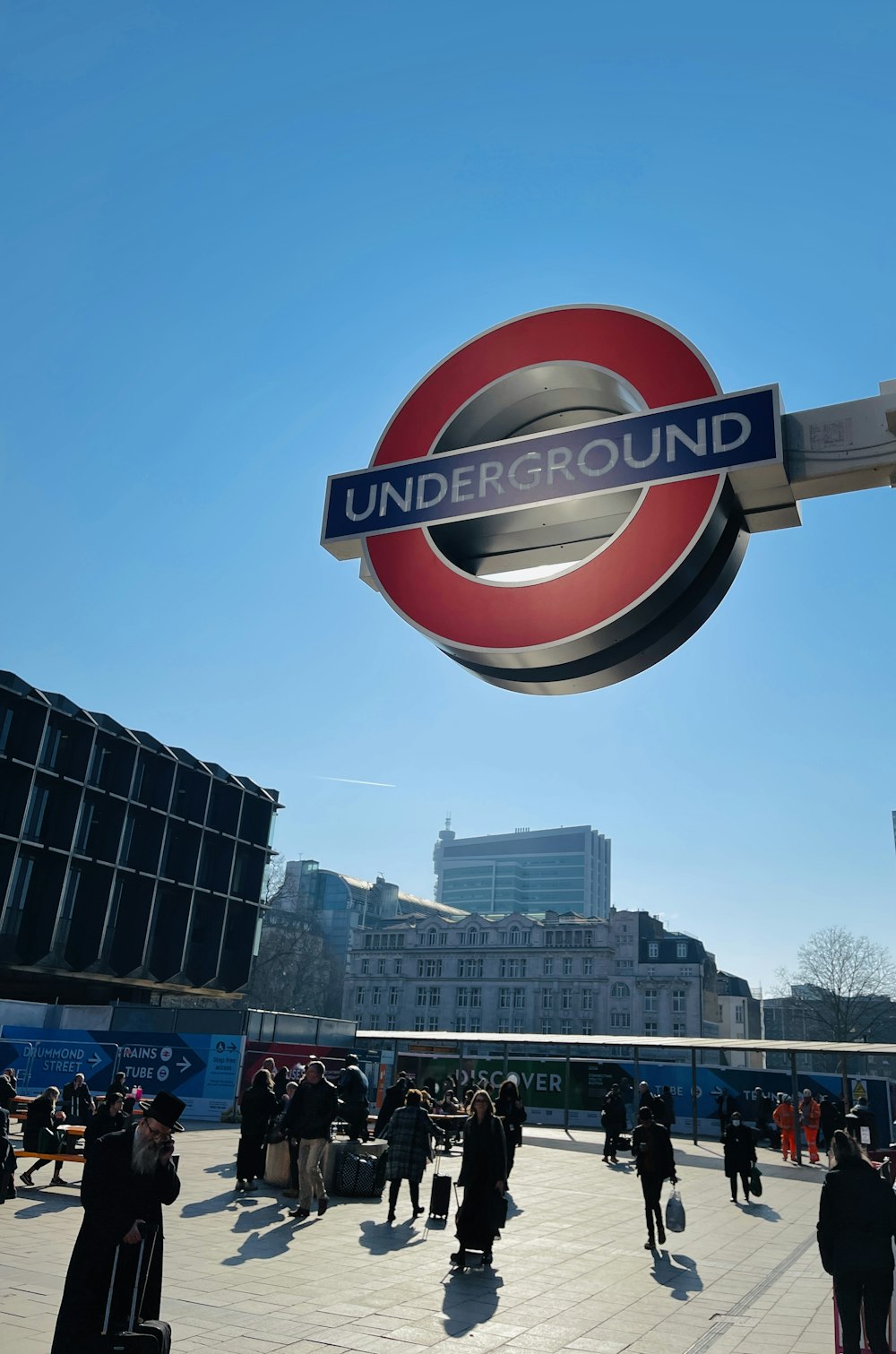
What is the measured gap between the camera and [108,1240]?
455cm

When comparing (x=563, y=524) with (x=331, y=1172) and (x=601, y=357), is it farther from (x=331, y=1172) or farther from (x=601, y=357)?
(x=331, y=1172)

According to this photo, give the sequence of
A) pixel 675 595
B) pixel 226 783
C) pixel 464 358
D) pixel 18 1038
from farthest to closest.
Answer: pixel 226 783
pixel 18 1038
pixel 464 358
pixel 675 595

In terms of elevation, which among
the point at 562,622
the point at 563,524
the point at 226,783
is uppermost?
the point at 226,783

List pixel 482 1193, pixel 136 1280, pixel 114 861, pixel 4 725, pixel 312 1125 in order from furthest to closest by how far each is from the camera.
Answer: pixel 114 861 → pixel 4 725 → pixel 312 1125 → pixel 482 1193 → pixel 136 1280

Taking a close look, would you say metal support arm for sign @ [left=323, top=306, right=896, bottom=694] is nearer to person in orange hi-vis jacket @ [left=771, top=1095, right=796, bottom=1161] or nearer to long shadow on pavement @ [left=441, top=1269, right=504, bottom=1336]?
long shadow on pavement @ [left=441, top=1269, right=504, bottom=1336]

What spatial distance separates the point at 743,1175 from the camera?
1513 centimetres

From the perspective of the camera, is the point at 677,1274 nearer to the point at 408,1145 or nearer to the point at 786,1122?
the point at 408,1145

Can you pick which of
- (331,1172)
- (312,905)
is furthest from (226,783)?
(312,905)

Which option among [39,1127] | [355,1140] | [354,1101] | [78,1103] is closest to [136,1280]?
[355,1140]

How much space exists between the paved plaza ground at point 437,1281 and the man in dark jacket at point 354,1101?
4.12ft

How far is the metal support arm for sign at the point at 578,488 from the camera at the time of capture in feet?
13.6

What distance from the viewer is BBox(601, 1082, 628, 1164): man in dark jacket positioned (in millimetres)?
20925

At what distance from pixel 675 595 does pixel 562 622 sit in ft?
1.56

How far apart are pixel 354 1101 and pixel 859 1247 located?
398 inches
